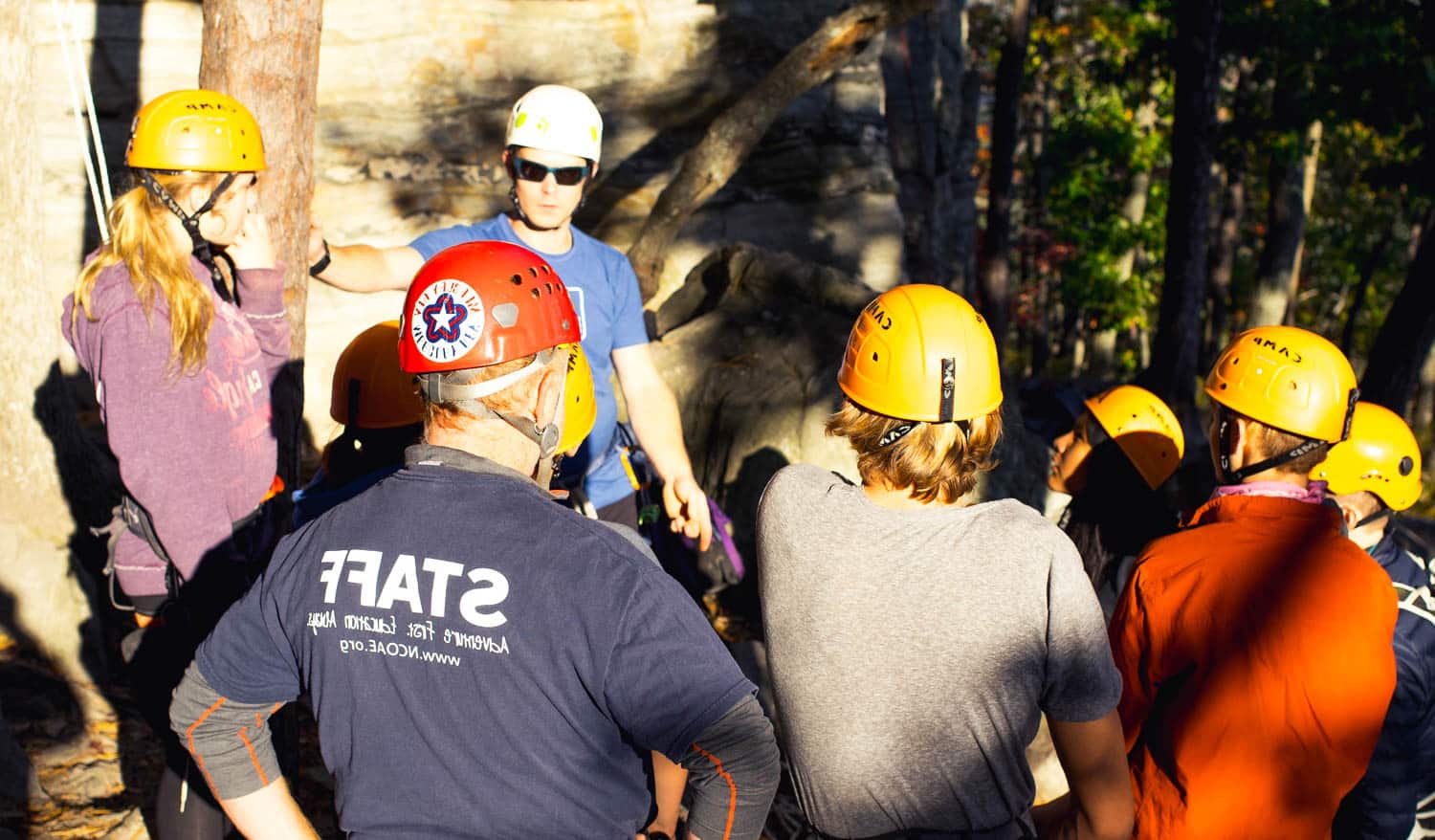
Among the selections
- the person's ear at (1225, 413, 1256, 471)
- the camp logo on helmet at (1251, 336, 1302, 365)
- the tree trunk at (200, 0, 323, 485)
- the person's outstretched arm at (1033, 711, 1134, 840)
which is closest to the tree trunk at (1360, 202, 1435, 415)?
the camp logo on helmet at (1251, 336, 1302, 365)

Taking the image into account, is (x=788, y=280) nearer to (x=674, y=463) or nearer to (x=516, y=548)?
(x=674, y=463)

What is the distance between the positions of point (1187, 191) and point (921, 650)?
8813 mm

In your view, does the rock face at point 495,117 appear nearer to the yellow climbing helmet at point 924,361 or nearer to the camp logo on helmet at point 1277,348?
the yellow climbing helmet at point 924,361

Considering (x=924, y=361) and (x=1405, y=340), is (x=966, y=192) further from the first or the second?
(x=924, y=361)

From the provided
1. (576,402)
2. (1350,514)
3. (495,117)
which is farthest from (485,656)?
(495,117)

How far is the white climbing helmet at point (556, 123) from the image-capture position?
13.0ft

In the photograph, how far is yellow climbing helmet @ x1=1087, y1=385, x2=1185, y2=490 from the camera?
12.5 feet

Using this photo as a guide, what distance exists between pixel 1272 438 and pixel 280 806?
2.59 m

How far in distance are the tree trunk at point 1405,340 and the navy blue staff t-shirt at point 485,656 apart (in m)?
7.29

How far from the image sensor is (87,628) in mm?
4883

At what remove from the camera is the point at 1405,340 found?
7.40 metres

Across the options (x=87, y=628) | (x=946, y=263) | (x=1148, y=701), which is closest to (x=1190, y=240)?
(x=946, y=263)

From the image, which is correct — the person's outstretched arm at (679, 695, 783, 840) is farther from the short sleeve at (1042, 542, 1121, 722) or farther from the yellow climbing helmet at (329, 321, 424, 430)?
the yellow climbing helmet at (329, 321, 424, 430)

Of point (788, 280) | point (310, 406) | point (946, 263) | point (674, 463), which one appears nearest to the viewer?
point (674, 463)
